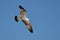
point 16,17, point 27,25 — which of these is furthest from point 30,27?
point 16,17

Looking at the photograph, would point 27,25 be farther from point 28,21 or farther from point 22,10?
point 22,10

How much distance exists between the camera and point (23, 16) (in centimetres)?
1561

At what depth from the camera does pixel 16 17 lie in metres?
15.8

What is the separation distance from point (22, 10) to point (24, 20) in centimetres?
98

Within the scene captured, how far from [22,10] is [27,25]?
165 cm

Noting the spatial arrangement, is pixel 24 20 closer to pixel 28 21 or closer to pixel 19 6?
pixel 28 21

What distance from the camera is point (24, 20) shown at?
615 inches

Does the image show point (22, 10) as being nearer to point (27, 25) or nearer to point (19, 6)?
point (19, 6)

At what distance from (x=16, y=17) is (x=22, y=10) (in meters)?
0.94

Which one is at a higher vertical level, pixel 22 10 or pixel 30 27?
pixel 22 10

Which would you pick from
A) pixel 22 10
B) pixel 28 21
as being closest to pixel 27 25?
Result: pixel 28 21

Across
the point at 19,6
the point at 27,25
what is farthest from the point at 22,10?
the point at 27,25

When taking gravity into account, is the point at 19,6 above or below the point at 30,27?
above

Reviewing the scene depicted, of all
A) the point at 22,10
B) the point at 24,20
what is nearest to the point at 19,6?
the point at 22,10
